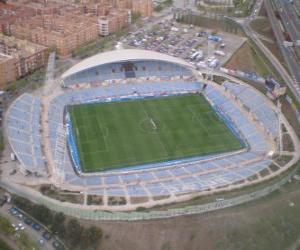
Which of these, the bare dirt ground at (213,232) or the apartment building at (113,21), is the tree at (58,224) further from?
the apartment building at (113,21)

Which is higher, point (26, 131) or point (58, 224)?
point (26, 131)

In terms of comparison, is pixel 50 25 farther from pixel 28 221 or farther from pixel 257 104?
pixel 28 221

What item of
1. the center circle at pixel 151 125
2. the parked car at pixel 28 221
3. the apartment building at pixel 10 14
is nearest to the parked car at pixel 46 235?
the parked car at pixel 28 221

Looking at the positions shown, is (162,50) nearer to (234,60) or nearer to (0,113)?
(234,60)

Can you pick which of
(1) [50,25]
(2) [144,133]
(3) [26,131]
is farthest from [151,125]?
(1) [50,25]

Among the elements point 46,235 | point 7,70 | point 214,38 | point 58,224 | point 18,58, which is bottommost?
point 46,235

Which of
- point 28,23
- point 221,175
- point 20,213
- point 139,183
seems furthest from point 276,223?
point 28,23
